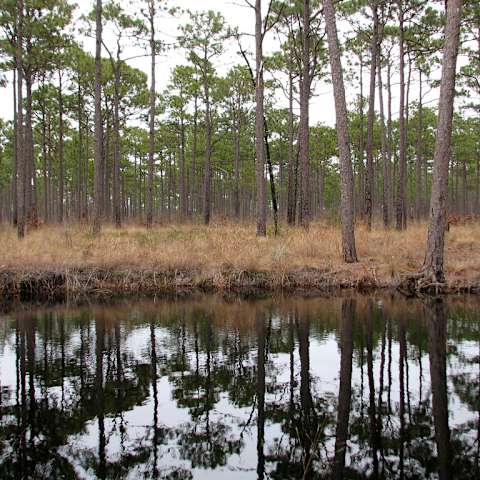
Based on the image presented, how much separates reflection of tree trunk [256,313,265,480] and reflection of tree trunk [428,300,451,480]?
4.35ft

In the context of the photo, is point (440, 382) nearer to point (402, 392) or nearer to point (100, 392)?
point (402, 392)

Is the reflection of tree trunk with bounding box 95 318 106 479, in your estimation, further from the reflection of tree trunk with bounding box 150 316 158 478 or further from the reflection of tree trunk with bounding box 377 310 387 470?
the reflection of tree trunk with bounding box 377 310 387 470

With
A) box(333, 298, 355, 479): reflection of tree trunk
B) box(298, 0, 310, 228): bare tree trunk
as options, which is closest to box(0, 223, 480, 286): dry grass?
box(298, 0, 310, 228): bare tree trunk

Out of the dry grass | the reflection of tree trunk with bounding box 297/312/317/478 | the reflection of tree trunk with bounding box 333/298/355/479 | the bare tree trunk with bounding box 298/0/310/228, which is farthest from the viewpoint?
the bare tree trunk with bounding box 298/0/310/228

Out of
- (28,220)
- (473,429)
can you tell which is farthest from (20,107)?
(473,429)

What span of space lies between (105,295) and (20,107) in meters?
10.3

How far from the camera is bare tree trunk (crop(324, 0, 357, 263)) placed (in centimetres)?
1202

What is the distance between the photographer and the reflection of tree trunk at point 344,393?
3701mm

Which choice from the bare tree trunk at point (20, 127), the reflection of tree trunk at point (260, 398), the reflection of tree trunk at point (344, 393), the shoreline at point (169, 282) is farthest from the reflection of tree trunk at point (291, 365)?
the bare tree trunk at point (20, 127)

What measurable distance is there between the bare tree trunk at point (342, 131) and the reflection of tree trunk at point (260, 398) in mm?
5226

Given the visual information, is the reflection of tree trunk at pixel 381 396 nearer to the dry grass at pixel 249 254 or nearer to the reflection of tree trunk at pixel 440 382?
the reflection of tree trunk at pixel 440 382

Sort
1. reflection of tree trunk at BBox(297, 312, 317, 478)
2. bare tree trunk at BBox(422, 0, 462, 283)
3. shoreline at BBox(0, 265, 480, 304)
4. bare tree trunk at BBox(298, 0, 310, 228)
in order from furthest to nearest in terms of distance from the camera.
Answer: bare tree trunk at BBox(298, 0, 310, 228)
shoreline at BBox(0, 265, 480, 304)
bare tree trunk at BBox(422, 0, 462, 283)
reflection of tree trunk at BBox(297, 312, 317, 478)

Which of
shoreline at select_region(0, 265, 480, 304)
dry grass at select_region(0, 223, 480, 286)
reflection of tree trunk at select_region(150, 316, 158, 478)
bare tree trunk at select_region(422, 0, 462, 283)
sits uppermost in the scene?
bare tree trunk at select_region(422, 0, 462, 283)

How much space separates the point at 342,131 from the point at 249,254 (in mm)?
4096
